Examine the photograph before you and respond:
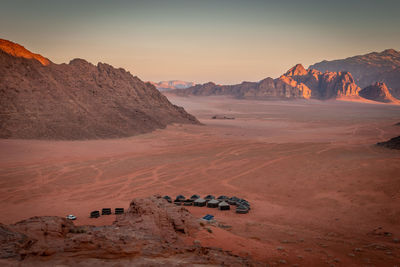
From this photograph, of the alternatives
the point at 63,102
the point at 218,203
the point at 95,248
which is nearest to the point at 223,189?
the point at 218,203

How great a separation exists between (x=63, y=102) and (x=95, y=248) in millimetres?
41786

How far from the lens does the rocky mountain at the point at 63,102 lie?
133ft

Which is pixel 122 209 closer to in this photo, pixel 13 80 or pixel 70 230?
pixel 70 230

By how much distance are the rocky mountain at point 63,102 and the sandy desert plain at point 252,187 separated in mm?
3435

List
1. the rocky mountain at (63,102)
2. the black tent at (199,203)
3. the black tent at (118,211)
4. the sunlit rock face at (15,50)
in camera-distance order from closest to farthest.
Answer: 1. the black tent at (118,211)
2. the black tent at (199,203)
3. the rocky mountain at (63,102)
4. the sunlit rock face at (15,50)

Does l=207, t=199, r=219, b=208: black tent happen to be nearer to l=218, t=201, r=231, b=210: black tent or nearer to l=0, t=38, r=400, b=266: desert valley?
l=218, t=201, r=231, b=210: black tent

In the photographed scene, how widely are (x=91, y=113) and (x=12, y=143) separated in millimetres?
Result: 12975

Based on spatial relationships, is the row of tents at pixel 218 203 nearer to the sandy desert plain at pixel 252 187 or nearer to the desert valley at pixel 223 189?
the sandy desert plain at pixel 252 187

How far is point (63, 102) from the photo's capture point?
45.0 meters

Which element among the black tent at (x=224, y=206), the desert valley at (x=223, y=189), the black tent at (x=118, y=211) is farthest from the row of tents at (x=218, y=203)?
the black tent at (x=118, y=211)

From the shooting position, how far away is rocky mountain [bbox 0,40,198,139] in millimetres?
40562

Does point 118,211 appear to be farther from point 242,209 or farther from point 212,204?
point 242,209

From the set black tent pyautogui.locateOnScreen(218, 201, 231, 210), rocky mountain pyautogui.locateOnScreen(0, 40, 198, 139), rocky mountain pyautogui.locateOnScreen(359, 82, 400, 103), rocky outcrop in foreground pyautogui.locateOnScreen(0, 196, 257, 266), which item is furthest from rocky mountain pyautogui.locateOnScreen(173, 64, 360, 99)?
rocky outcrop in foreground pyautogui.locateOnScreen(0, 196, 257, 266)

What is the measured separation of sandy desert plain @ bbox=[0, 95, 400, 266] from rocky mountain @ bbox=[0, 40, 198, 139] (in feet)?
11.3
